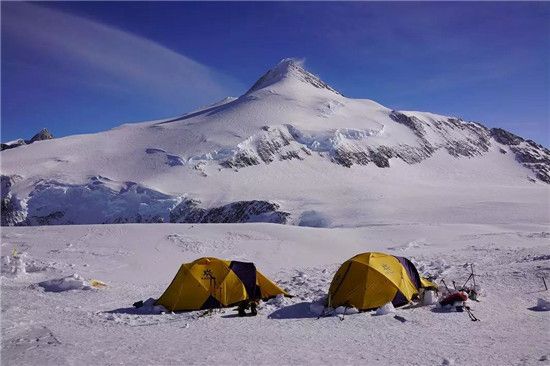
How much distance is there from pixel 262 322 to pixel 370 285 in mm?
3257

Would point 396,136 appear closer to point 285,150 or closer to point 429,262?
point 285,150

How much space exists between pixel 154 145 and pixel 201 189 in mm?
21175

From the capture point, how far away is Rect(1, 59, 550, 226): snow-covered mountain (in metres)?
57.9

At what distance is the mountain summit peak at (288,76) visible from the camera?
126 meters

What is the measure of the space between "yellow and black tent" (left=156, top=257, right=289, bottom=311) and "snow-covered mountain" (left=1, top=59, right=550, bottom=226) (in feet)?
106

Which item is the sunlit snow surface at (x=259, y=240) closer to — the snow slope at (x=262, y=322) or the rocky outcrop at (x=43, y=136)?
the snow slope at (x=262, y=322)

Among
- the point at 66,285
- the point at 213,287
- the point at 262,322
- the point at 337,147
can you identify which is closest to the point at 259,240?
the point at 66,285

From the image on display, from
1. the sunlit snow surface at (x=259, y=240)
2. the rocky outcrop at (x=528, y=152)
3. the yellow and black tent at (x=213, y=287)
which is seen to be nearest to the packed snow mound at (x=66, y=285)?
the sunlit snow surface at (x=259, y=240)

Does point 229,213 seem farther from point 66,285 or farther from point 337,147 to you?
point 66,285

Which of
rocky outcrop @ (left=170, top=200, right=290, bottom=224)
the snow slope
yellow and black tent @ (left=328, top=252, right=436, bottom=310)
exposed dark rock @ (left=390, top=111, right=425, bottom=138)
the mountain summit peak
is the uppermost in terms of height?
the mountain summit peak

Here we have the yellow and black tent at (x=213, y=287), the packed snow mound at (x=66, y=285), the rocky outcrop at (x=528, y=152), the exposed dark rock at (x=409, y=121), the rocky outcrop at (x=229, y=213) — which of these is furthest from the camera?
the exposed dark rock at (x=409, y=121)

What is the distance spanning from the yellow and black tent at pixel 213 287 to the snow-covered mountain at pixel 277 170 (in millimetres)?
32254

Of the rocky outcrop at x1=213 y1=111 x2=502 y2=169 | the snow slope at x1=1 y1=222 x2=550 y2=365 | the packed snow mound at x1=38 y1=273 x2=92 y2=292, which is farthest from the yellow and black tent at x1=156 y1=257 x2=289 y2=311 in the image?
the rocky outcrop at x1=213 y1=111 x2=502 y2=169

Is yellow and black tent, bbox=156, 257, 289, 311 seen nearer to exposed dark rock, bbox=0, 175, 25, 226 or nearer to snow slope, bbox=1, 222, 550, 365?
snow slope, bbox=1, 222, 550, 365
